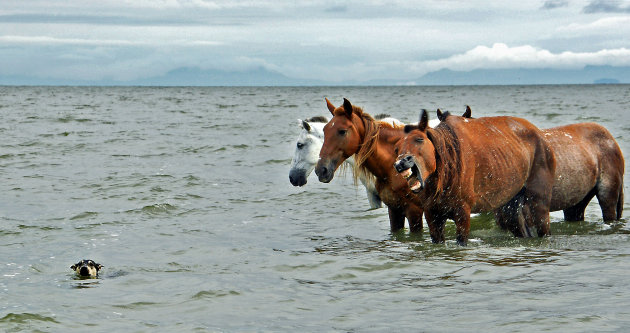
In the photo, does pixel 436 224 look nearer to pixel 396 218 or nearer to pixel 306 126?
pixel 396 218

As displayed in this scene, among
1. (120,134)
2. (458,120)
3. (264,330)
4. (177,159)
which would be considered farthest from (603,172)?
(120,134)

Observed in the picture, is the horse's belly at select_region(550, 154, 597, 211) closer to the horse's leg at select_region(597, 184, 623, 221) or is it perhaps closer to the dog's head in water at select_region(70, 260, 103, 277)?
the horse's leg at select_region(597, 184, 623, 221)

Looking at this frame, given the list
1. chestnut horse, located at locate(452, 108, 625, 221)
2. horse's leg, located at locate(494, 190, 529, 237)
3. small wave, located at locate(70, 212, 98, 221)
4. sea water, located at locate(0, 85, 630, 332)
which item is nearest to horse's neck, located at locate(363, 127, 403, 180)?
sea water, located at locate(0, 85, 630, 332)

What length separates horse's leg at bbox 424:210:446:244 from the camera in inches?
313

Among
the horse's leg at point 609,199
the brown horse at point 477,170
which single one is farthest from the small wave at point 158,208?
the horse's leg at point 609,199

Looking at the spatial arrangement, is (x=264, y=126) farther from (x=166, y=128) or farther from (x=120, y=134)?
(x=120, y=134)

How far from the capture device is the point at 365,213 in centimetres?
1237

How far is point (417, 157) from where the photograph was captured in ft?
23.6

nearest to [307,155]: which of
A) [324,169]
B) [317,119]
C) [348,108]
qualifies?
[317,119]

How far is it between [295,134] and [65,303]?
90.7ft

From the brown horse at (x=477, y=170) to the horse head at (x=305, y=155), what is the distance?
155 cm

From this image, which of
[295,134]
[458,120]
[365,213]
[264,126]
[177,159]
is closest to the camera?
[458,120]

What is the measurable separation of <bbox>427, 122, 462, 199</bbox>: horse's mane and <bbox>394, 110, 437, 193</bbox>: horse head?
3.5 inches

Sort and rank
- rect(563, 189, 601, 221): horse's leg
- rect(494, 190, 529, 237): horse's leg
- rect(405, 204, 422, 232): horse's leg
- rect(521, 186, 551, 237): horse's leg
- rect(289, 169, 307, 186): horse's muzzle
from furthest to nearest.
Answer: rect(563, 189, 601, 221): horse's leg
rect(289, 169, 307, 186): horse's muzzle
rect(405, 204, 422, 232): horse's leg
rect(494, 190, 529, 237): horse's leg
rect(521, 186, 551, 237): horse's leg
